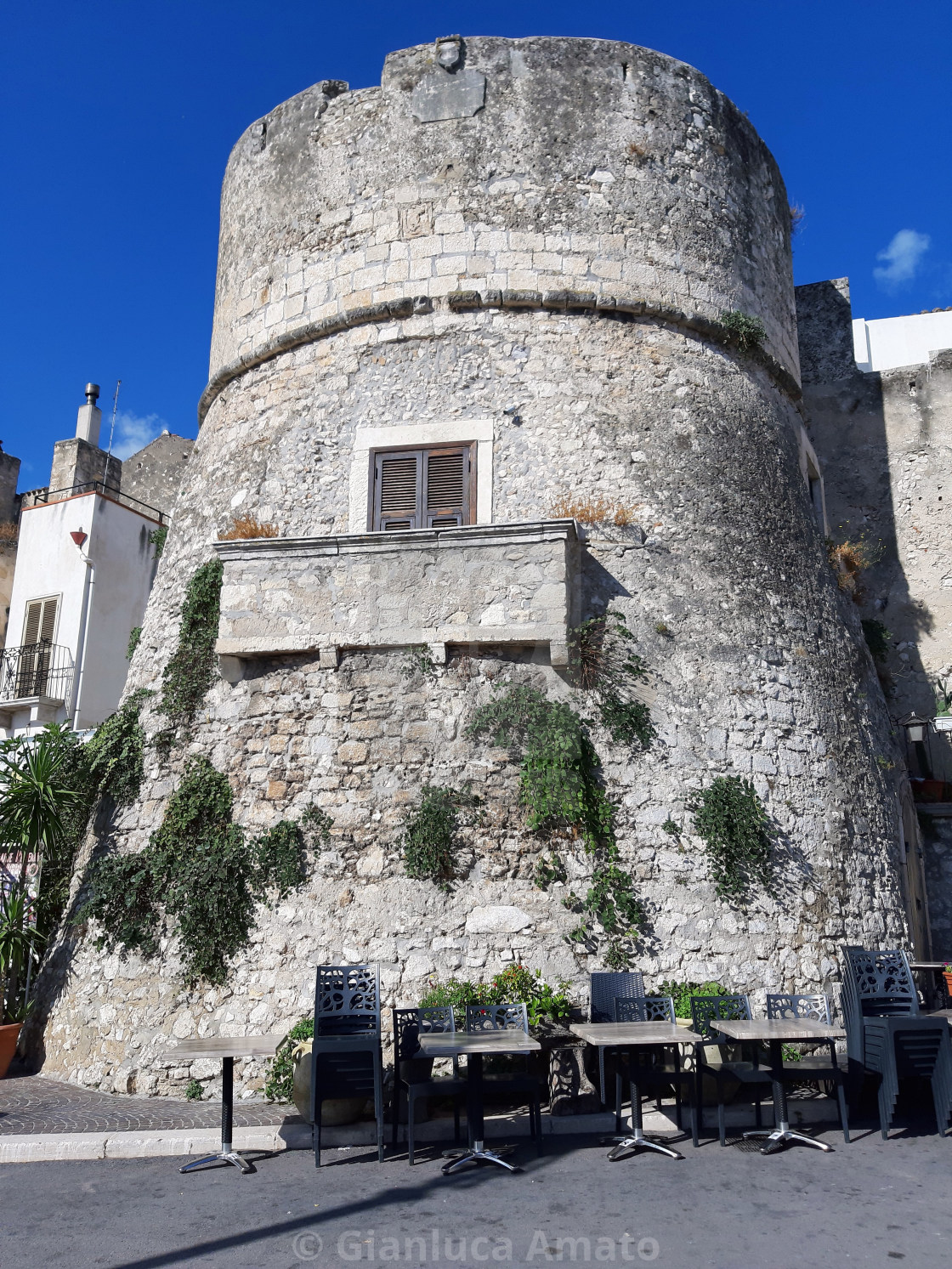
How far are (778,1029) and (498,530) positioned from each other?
13.8ft

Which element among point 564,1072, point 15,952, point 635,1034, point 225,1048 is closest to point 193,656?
point 15,952

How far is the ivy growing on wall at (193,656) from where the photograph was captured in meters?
8.84

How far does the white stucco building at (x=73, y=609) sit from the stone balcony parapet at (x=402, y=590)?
768 cm

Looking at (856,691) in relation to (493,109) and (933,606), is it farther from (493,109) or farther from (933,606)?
(493,109)

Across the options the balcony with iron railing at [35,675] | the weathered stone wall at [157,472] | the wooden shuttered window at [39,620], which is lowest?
the balcony with iron railing at [35,675]

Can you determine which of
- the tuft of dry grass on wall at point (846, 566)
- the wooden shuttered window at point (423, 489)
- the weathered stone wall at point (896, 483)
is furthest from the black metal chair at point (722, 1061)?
the weathered stone wall at point (896, 483)

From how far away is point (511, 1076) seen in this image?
20.9 feet

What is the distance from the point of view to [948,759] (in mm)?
12180

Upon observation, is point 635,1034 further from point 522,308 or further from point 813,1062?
point 522,308

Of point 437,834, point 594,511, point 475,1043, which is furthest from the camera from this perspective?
point 594,511

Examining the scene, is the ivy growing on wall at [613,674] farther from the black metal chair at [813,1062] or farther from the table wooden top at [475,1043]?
the table wooden top at [475,1043]

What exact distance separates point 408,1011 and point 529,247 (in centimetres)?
681

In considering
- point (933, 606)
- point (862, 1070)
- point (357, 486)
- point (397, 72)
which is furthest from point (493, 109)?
point (862, 1070)

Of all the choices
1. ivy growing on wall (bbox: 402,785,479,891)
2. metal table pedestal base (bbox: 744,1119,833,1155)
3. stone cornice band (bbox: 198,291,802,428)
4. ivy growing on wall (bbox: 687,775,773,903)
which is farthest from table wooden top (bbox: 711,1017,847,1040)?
stone cornice band (bbox: 198,291,802,428)
